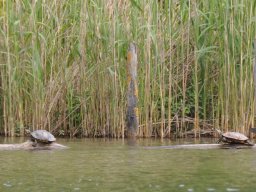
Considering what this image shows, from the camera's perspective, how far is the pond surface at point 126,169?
6.37 metres

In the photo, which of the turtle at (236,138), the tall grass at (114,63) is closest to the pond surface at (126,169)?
the turtle at (236,138)

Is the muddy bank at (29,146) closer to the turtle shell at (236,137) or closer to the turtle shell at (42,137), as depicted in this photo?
the turtle shell at (42,137)

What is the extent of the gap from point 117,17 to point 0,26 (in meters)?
1.84

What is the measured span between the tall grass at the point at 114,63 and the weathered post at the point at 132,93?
21 cm

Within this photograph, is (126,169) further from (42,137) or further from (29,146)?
(29,146)

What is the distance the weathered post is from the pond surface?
1.16 meters

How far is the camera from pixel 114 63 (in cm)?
1184

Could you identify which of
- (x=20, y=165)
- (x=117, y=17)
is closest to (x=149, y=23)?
(x=117, y=17)

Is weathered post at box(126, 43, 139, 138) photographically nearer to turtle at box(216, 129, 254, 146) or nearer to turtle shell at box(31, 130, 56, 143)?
turtle shell at box(31, 130, 56, 143)

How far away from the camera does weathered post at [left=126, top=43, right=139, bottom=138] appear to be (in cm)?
1159

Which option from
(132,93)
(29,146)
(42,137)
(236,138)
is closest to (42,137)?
(42,137)

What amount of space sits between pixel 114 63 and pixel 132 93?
0.56 metres

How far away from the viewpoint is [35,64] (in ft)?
38.7

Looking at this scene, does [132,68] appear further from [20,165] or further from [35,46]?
[20,165]
